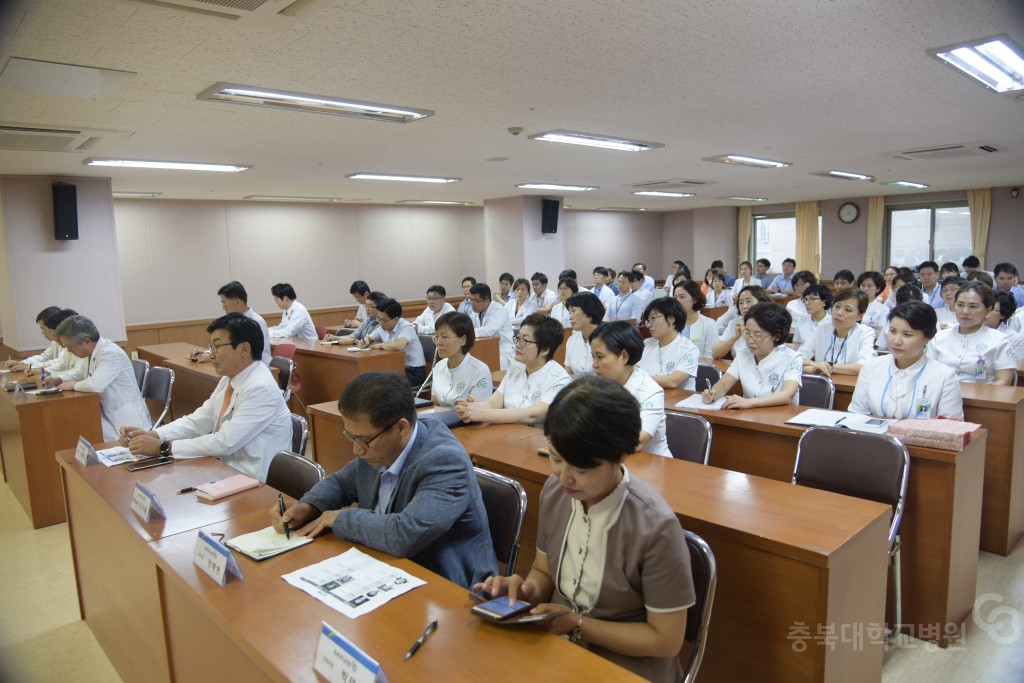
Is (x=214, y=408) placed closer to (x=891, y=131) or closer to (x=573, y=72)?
(x=573, y=72)

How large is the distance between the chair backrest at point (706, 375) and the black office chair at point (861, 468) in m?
1.70

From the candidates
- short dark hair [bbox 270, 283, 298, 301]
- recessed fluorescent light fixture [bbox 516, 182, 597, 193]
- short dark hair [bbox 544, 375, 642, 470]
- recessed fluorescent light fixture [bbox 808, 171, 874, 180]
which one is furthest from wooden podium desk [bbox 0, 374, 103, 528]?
recessed fluorescent light fixture [bbox 808, 171, 874, 180]

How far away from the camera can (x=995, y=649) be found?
2738 mm

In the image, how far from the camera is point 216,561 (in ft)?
5.90

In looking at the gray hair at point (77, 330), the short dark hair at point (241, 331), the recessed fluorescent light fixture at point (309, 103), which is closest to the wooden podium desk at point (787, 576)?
the short dark hair at point (241, 331)

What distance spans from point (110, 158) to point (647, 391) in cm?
565

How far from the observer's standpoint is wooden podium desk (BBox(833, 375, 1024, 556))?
3.43m

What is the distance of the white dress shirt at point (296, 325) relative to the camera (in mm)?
7824

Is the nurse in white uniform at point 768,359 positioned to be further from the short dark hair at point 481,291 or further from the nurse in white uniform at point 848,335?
the short dark hair at point 481,291

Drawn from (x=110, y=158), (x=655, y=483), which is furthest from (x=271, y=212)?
(x=655, y=483)

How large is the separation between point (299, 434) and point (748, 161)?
622 centimetres

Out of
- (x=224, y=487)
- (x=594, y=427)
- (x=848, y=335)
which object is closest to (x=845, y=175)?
(x=848, y=335)

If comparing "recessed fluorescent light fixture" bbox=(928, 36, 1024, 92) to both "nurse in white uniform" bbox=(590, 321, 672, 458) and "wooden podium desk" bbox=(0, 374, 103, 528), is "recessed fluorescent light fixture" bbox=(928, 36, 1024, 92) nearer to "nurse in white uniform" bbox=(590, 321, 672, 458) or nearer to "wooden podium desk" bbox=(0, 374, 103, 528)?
"nurse in white uniform" bbox=(590, 321, 672, 458)

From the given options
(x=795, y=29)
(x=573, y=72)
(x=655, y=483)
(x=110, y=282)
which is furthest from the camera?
(x=110, y=282)
